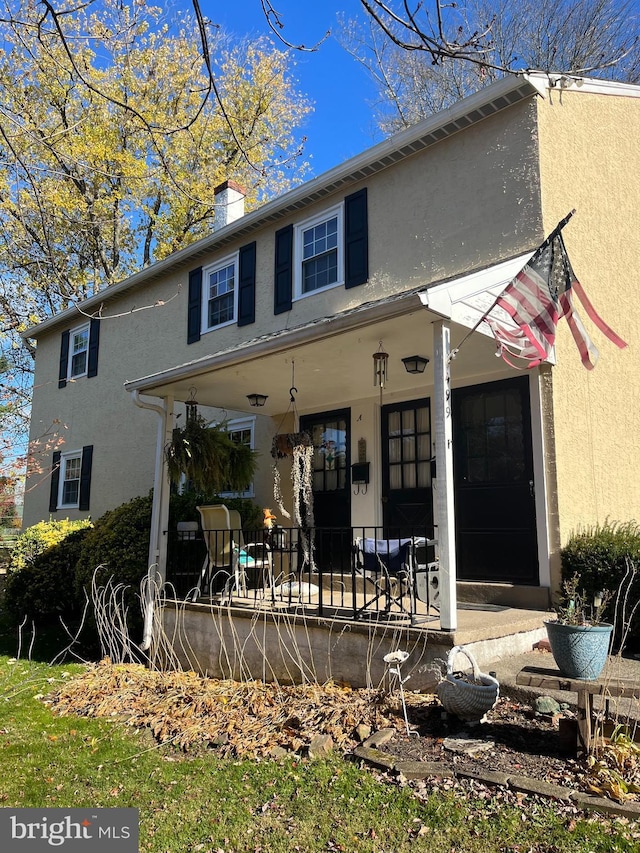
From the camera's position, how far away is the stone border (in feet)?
10.3

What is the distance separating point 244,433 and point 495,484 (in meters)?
5.06

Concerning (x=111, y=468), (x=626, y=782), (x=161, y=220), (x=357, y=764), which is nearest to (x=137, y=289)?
(x=111, y=468)

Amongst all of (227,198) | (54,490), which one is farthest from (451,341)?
(54,490)

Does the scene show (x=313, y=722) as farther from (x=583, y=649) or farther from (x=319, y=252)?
(x=319, y=252)

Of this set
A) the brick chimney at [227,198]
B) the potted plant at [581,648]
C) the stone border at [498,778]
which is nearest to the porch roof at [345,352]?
the potted plant at [581,648]

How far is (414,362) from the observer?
7.30 m

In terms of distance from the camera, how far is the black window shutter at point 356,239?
9164 millimetres

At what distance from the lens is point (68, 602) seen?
9.71m

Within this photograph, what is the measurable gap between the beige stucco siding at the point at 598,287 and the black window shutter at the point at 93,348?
403 inches

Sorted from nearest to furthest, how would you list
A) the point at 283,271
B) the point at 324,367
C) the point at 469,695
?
the point at 469,695
the point at 324,367
the point at 283,271

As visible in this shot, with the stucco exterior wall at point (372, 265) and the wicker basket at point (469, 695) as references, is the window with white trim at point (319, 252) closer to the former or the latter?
the stucco exterior wall at point (372, 265)

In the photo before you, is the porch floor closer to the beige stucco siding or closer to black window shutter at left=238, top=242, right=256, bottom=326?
the beige stucco siding

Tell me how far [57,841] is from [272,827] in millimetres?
1064

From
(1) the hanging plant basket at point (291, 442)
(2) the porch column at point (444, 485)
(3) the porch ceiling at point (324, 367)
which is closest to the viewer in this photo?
(2) the porch column at point (444, 485)
